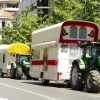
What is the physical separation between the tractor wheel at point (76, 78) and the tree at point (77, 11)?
16.0 metres

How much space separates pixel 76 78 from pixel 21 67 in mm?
16672

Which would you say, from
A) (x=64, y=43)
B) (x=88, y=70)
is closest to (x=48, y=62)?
(x=64, y=43)

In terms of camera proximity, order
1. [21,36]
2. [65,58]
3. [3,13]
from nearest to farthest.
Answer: [65,58] < [21,36] < [3,13]

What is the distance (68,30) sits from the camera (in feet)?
81.5

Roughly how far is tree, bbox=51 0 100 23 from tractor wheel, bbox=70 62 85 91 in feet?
52.5

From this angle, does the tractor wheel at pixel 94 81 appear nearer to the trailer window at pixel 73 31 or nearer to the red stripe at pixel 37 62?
the trailer window at pixel 73 31

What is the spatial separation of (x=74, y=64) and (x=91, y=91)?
2375 mm

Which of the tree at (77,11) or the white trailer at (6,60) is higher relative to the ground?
the tree at (77,11)

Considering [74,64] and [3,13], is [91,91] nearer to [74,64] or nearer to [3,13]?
→ [74,64]

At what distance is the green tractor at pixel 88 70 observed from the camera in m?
20.4

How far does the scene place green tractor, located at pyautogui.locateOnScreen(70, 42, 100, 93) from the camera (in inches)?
804

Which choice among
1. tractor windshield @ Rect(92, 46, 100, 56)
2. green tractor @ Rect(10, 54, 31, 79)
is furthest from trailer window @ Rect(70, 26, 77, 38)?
green tractor @ Rect(10, 54, 31, 79)

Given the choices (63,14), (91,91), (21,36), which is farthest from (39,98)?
(21,36)

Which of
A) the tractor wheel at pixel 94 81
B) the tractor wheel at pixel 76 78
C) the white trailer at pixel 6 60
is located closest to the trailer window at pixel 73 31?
the tractor wheel at pixel 76 78
